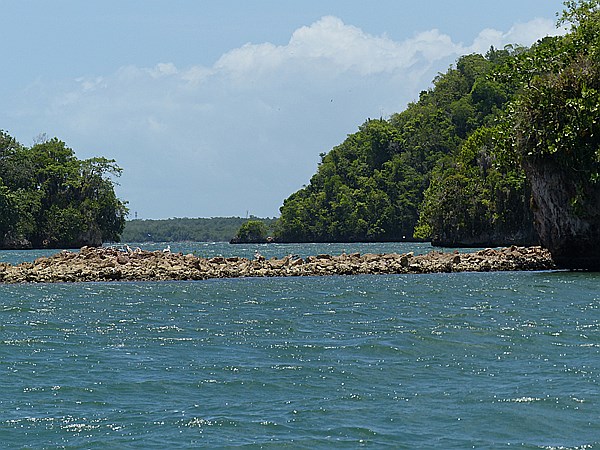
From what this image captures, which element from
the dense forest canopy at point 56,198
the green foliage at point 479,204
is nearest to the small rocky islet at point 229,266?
the green foliage at point 479,204

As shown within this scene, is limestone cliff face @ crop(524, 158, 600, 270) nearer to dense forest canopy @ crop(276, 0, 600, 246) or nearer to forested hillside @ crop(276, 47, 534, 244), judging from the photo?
dense forest canopy @ crop(276, 0, 600, 246)

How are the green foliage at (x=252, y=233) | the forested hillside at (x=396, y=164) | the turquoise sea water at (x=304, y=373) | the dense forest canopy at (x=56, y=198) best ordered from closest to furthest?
the turquoise sea water at (x=304, y=373)
the dense forest canopy at (x=56, y=198)
the forested hillside at (x=396, y=164)
the green foliage at (x=252, y=233)

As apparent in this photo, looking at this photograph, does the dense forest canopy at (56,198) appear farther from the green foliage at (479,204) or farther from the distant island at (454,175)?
the green foliage at (479,204)

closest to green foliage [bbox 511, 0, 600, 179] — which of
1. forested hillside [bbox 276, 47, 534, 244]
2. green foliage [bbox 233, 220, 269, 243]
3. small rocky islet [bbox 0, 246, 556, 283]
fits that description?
small rocky islet [bbox 0, 246, 556, 283]

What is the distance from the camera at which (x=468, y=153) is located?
8269 centimetres

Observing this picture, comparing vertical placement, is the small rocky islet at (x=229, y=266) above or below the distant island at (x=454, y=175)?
below

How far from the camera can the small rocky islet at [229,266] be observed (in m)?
36.8

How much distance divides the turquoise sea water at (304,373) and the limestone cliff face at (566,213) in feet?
38.2

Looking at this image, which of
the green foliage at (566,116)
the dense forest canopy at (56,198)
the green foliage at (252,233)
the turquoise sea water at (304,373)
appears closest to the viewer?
the turquoise sea water at (304,373)

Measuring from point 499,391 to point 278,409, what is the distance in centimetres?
300

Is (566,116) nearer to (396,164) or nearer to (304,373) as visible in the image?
(304,373)

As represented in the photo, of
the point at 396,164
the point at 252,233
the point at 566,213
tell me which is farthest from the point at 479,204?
the point at 252,233

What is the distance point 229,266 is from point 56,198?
66345mm

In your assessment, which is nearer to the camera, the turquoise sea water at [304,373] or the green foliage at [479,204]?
the turquoise sea water at [304,373]
